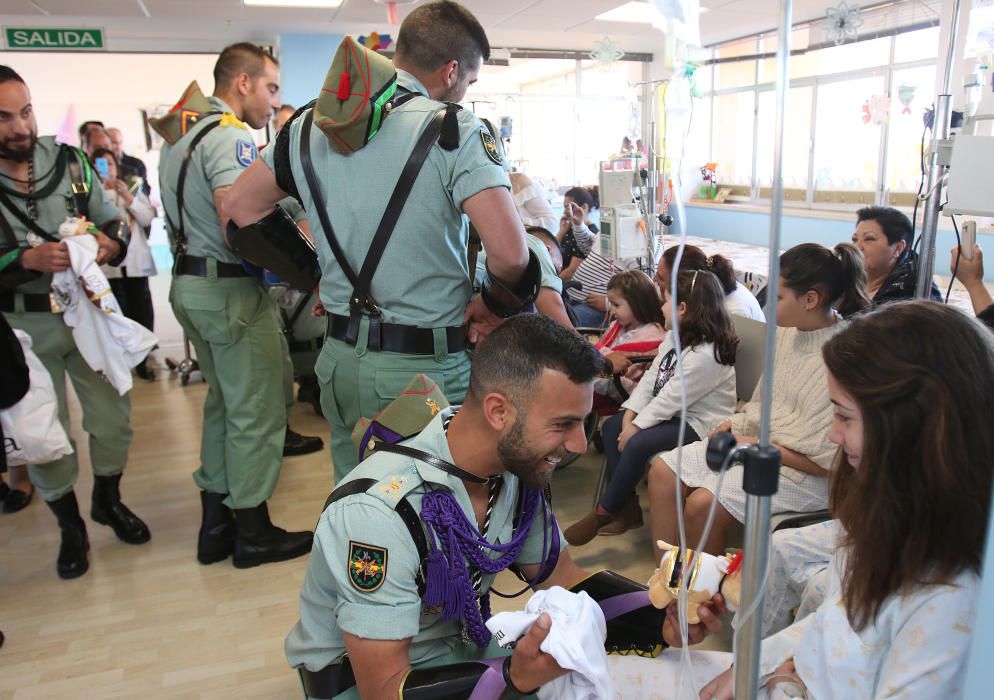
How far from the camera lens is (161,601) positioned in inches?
100

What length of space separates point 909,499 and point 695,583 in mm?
364

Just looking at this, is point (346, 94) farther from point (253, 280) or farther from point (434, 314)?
point (253, 280)

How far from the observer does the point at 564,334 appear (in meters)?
1.28

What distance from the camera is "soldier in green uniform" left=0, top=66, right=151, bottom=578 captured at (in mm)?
2512

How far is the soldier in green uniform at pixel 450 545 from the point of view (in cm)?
113

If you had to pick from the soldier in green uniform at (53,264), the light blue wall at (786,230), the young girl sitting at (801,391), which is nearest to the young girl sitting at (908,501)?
the young girl sitting at (801,391)

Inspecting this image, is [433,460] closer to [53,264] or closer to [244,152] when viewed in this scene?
[244,152]

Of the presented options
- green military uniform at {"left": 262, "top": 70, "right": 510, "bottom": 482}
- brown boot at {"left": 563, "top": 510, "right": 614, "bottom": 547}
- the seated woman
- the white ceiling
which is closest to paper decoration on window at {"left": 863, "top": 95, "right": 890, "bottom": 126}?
the white ceiling

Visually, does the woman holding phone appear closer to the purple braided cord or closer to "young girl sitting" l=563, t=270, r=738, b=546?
"young girl sitting" l=563, t=270, r=738, b=546

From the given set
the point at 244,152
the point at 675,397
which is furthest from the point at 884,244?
the point at 244,152

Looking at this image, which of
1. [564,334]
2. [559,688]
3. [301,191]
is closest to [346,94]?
[301,191]

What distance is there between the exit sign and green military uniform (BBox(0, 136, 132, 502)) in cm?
538

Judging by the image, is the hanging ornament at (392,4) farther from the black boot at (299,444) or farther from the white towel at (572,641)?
the white towel at (572,641)

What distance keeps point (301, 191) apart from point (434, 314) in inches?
17.3
